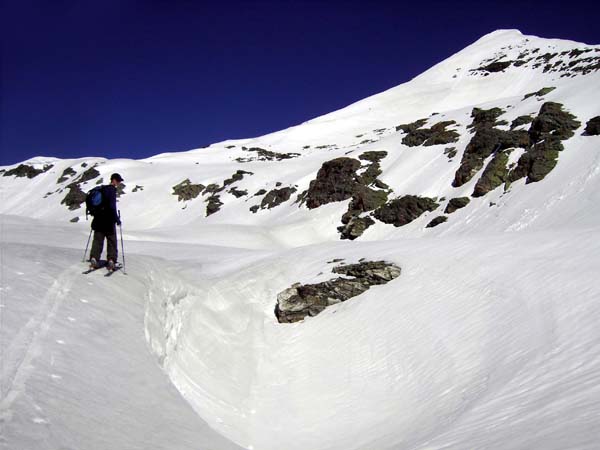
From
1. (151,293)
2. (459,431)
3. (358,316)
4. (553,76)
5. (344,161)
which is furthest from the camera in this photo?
(553,76)

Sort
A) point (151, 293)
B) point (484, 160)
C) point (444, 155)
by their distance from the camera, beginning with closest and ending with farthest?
point (151, 293) → point (484, 160) → point (444, 155)

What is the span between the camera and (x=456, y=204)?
31656mm

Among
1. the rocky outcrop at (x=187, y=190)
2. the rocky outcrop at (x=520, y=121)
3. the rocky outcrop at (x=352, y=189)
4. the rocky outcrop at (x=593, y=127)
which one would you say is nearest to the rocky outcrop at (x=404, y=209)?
the rocky outcrop at (x=352, y=189)

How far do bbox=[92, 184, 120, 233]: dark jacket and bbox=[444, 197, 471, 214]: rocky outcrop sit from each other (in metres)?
26.8

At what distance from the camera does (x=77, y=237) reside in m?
19.2

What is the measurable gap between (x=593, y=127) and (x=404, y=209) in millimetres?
14080

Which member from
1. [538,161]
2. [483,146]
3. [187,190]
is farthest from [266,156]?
[538,161]

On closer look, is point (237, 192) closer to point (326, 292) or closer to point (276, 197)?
point (276, 197)

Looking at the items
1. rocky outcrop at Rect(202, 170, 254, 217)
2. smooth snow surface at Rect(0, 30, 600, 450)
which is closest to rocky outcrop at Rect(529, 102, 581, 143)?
smooth snow surface at Rect(0, 30, 600, 450)

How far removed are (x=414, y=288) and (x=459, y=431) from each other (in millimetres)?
7755

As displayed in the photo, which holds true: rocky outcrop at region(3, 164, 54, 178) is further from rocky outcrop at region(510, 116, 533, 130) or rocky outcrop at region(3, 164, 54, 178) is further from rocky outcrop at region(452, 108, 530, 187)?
rocky outcrop at region(510, 116, 533, 130)

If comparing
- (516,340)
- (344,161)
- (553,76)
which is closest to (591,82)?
(344,161)

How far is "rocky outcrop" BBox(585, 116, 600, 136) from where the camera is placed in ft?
99.4

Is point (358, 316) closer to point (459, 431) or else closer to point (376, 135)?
point (459, 431)
